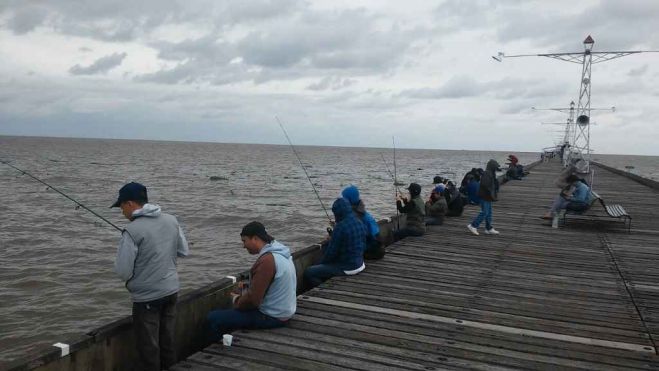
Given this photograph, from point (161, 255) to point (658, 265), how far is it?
7.87 metres

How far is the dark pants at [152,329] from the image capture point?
4.21 meters

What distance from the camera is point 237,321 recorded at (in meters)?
4.85

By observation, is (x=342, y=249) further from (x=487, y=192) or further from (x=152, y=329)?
(x=487, y=192)

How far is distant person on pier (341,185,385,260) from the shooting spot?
23.6ft

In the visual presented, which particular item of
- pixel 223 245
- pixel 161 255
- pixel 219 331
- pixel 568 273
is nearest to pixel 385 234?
pixel 568 273

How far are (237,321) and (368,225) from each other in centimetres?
325

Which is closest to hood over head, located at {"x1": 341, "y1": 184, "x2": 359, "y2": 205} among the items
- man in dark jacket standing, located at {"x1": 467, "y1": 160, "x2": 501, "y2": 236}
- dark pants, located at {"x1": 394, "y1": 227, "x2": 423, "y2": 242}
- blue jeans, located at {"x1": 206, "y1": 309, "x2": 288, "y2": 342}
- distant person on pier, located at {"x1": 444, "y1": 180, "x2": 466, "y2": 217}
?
blue jeans, located at {"x1": 206, "y1": 309, "x2": 288, "y2": 342}

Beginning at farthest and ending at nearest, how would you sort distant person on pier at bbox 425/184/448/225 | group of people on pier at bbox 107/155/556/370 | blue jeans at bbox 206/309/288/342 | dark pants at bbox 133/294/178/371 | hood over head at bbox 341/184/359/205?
1. distant person on pier at bbox 425/184/448/225
2. hood over head at bbox 341/184/359/205
3. blue jeans at bbox 206/309/288/342
4. dark pants at bbox 133/294/178/371
5. group of people on pier at bbox 107/155/556/370

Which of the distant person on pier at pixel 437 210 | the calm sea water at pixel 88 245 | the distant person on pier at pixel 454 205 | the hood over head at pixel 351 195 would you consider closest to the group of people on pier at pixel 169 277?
the hood over head at pixel 351 195

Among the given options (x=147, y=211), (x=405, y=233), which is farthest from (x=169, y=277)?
(x=405, y=233)

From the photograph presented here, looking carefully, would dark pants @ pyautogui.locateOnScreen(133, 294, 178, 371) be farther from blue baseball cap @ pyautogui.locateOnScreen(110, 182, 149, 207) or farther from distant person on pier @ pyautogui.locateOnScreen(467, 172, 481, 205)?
distant person on pier @ pyautogui.locateOnScreen(467, 172, 481, 205)

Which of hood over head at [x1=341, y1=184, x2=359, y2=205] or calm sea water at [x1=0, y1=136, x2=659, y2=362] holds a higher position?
hood over head at [x1=341, y1=184, x2=359, y2=205]

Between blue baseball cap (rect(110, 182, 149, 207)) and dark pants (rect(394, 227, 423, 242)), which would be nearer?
blue baseball cap (rect(110, 182, 149, 207))

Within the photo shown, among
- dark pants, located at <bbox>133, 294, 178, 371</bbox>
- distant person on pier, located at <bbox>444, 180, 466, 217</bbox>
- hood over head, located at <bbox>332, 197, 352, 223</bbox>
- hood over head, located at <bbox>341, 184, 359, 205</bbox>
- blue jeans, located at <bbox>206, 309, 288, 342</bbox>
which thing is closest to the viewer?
dark pants, located at <bbox>133, 294, 178, 371</bbox>
